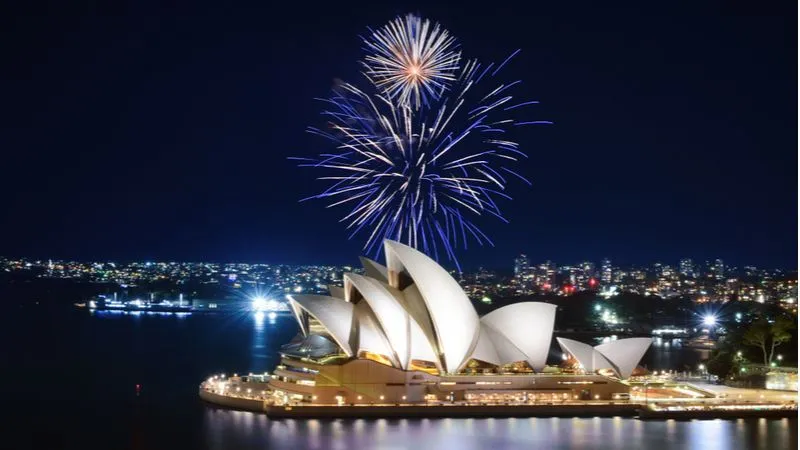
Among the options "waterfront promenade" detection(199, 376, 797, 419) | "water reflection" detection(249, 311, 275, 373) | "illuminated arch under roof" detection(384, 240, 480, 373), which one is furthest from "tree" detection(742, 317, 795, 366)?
"water reflection" detection(249, 311, 275, 373)

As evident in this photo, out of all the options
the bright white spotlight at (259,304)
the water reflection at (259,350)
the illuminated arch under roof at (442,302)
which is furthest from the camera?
the bright white spotlight at (259,304)

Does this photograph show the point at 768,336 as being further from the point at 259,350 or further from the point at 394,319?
the point at 259,350

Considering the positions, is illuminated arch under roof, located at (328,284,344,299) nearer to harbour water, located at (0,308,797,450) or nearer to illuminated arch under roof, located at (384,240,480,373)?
illuminated arch under roof, located at (384,240,480,373)

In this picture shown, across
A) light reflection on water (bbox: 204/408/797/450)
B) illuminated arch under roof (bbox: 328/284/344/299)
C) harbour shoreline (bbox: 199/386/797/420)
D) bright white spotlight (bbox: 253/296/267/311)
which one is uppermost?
bright white spotlight (bbox: 253/296/267/311)

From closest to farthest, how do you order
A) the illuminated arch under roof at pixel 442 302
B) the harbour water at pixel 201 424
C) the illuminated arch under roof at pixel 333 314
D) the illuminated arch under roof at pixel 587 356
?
the harbour water at pixel 201 424
the illuminated arch under roof at pixel 333 314
the illuminated arch under roof at pixel 442 302
the illuminated arch under roof at pixel 587 356

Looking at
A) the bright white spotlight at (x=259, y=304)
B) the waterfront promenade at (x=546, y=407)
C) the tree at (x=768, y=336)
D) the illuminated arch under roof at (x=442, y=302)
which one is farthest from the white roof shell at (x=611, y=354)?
the bright white spotlight at (x=259, y=304)

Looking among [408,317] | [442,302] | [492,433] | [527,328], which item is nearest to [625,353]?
[527,328]

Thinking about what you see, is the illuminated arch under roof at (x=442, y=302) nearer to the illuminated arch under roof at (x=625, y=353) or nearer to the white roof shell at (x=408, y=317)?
the white roof shell at (x=408, y=317)
